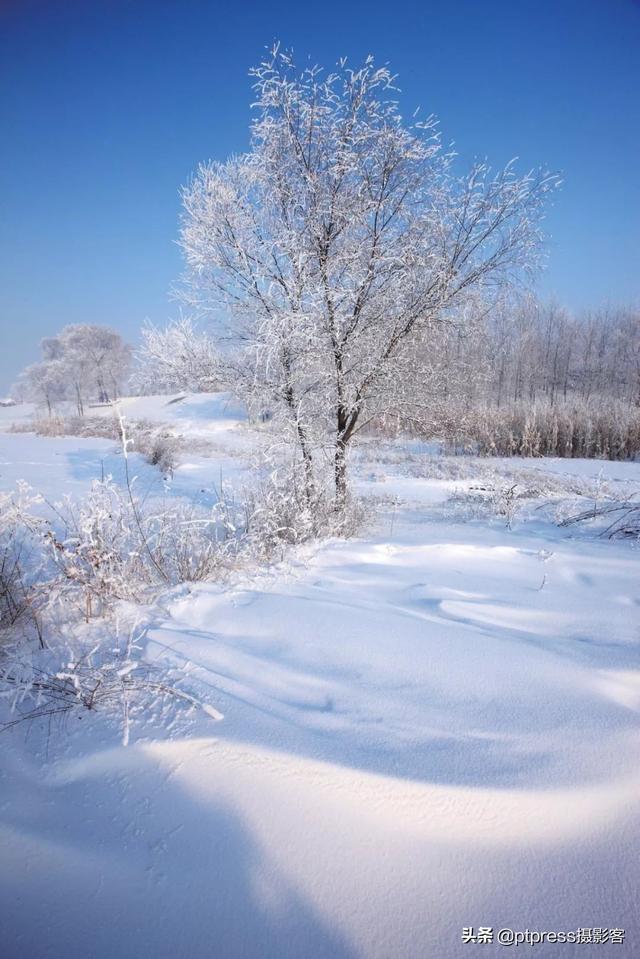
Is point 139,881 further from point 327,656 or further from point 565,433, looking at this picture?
point 565,433

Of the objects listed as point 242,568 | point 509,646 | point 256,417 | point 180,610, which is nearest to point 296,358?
point 256,417

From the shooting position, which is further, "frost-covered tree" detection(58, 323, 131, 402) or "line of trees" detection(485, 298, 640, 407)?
"frost-covered tree" detection(58, 323, 131, 402)

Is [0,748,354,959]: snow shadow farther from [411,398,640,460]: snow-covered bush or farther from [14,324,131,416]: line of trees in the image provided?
[14,324,131,416]: line of trees

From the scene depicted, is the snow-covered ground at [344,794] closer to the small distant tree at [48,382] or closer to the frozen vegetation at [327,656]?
the frozen vegetation at [327,656]

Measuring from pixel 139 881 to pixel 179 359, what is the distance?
5.38 metres

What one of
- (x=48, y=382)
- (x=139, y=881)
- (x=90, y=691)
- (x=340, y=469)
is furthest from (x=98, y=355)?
(x=139, y=881)

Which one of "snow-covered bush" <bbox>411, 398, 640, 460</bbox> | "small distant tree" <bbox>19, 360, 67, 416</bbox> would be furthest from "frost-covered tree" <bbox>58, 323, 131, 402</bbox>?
"snow-covered bush" <bbox>411, 398, 640, 460</bbox>

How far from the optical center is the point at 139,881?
106cm

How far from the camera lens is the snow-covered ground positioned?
39.0 inches

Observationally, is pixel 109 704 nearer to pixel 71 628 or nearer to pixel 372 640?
pixel 71 628

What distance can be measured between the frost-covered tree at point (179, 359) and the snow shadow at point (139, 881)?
4976 millimetres

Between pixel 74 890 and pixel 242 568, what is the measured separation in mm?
2220

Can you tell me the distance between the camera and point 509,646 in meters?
2.09

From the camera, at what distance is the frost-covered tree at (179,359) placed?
216 inches
